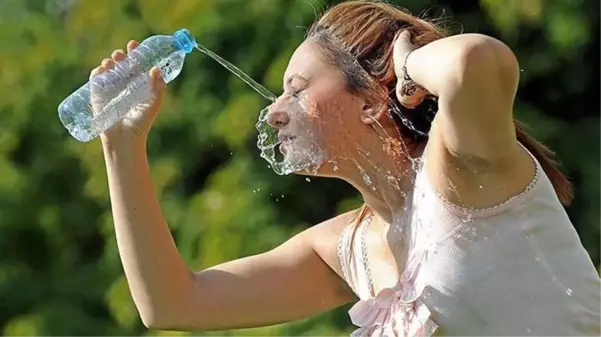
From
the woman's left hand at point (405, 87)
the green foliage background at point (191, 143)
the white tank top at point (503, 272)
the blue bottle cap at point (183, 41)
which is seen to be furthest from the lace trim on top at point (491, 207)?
the green foliage background at point (191, 143)

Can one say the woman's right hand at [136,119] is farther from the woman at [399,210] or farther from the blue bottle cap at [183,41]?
the blue bottle cap at [183,41]

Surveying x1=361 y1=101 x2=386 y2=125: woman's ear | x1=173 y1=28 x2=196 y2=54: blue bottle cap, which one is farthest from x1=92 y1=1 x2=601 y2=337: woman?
x1=173 y1=28 x2=196 y2=54: blue bottle cap

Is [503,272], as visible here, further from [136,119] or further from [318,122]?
[136,119]

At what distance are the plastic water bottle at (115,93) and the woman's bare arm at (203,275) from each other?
60 millimetres

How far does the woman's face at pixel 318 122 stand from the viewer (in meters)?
2.24

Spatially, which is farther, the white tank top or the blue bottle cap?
the blue bottle cap

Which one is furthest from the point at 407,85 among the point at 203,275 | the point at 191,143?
the point at 191,143

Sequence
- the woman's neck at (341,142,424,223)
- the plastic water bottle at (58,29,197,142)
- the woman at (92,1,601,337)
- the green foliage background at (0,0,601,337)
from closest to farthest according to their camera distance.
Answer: the woman at (92,1,601,337), the woman's neck at (341,142,424,223), the plastic water bottle at (58,29,197,142), the green foliage background at (0,0,601,337)

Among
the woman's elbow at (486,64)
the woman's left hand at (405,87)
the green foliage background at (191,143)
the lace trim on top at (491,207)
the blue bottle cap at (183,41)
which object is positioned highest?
the woman's elbow at (486,64)

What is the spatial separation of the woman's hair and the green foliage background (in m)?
1.44

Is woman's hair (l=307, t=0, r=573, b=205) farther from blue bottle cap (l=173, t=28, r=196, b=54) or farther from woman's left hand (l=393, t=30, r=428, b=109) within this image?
blue bottle cap (l=173, t=28, r=196, b=54)

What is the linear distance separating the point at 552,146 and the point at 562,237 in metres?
1.95

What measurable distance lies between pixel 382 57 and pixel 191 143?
210 cm

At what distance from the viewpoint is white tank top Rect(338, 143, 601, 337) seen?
203 centimetres
